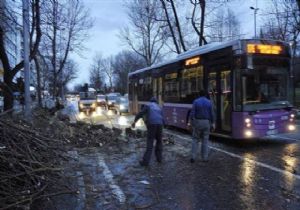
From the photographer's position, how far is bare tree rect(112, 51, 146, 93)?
99.9 meters

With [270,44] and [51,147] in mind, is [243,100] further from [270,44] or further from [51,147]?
[51,147]

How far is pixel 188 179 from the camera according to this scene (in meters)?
9.77

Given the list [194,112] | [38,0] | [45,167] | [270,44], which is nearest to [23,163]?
[45,167]

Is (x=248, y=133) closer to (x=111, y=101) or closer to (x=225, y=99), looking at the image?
(x=225, y=99)

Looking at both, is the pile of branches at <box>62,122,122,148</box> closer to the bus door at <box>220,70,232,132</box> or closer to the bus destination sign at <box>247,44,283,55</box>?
the bus door at <box>220,70,232,132</box>

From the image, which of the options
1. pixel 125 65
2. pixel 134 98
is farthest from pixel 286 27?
pixel 125 65

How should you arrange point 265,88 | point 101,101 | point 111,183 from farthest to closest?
point 101,101 → point 265,88 → point 111,183

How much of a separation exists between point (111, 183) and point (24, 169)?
2631 mm

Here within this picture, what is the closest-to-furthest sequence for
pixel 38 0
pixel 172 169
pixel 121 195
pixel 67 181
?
pixel 121 195 < pixel 67 181 < pixel 172 169 < pixel 38 0

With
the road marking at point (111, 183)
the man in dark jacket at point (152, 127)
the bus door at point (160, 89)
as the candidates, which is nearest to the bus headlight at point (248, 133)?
the man in dark jacket at point (152, 127)

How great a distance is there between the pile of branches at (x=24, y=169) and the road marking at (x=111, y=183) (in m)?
0.96

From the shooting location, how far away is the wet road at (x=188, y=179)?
7.85m

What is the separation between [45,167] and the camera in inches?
303

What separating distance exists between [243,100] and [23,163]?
8.42 metres
